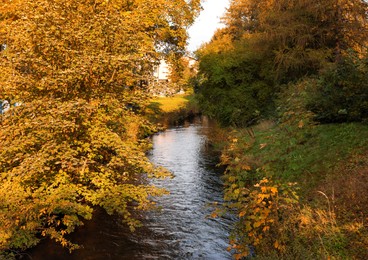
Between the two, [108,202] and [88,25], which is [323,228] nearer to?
[108,202]

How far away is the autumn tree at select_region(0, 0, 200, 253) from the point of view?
28.8ft

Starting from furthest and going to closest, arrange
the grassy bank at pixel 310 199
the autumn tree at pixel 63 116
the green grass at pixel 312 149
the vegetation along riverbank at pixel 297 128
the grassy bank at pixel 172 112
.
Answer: the grassy bank at pixel 172 112
the green grass at pixel 312 149
the autumn tree at pixel 63 116
the vegetation along riverbank at pixel 297 128
the grassy bank at pixel 310 199

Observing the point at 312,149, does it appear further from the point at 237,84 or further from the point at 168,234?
the point at 237,84

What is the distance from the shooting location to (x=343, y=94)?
43.0 ft

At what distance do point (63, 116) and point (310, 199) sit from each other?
755cm

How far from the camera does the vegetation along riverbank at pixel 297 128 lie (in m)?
8.17

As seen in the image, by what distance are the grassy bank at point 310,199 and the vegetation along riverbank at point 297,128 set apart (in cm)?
3

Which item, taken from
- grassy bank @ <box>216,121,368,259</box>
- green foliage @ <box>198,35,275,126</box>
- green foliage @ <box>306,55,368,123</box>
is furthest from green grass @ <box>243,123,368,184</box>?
green foliage @ <box>198,35,275,126</box>

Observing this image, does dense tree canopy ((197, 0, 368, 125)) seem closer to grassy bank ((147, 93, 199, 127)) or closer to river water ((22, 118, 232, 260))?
river water ((22, 118, 232, 260))

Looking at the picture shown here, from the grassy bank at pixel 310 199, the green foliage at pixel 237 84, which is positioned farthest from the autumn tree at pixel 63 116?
the green foliage at pixel 237 84

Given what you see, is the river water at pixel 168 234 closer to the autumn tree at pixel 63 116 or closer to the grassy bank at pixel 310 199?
the autumn tree at pixel 63 116

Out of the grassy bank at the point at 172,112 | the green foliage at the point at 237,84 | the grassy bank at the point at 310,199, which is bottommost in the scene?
the grassy bank at the point at 172,112

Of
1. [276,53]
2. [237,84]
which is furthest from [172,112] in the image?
[276,53]

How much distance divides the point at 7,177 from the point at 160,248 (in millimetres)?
4753
